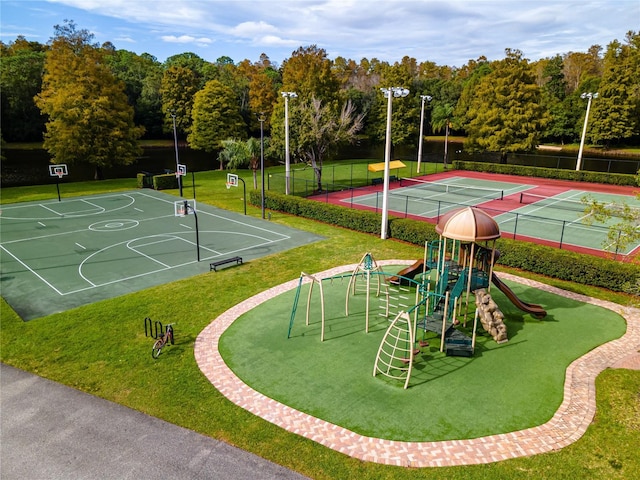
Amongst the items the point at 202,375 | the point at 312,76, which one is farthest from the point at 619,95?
the point at 202,375

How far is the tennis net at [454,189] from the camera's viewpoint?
35094 millimetres

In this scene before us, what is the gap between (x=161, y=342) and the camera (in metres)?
12.2

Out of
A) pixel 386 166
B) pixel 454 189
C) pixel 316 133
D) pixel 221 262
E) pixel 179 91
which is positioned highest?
pixel 179 91

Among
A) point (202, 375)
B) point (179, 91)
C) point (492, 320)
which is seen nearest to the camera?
point (202, 375)

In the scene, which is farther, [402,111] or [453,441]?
[402,111]

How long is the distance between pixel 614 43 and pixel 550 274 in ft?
188

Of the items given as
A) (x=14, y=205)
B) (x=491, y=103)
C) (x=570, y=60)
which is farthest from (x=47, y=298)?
(x=570, y=60)

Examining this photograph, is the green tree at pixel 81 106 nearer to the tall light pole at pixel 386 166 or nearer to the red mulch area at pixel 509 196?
the red mulch area at pixel 509 196

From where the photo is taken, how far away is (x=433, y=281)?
17.2 m

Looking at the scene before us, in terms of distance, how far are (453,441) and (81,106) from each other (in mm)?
41647

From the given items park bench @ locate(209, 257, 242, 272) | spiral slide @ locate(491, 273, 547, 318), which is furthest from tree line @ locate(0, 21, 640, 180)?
spiral slide @ locate(491, 273, 547, 318)

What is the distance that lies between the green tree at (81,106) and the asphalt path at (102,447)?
34.4 metres

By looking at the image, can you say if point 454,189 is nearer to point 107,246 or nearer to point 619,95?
point 107,246

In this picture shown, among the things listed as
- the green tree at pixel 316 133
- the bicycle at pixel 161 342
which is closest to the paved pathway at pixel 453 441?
the bicycle at pixel 161 342
